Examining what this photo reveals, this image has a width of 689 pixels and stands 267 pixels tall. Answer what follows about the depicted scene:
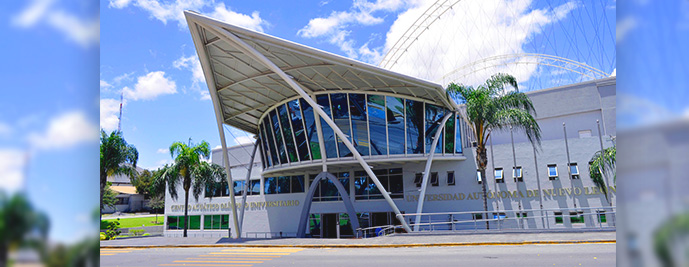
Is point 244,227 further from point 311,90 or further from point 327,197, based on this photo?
point 311,90

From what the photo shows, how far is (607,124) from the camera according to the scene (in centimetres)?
2998

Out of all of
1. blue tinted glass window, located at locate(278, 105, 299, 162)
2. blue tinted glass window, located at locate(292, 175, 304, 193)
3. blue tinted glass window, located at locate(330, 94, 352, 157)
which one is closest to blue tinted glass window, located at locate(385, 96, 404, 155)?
blue tinted glass window, located at locate(330, 94, 352, 157)

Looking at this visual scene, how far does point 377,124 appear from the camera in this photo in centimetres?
2912

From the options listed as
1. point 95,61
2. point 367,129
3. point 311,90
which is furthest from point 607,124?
point 95,61

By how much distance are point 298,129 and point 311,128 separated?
136cm

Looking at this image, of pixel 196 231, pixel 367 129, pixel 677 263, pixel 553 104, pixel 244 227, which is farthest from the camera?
pixel 196 231

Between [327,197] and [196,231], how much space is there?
17171mm

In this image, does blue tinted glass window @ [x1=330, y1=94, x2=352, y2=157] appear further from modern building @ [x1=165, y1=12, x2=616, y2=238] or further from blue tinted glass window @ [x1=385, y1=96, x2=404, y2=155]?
blue tinted glass window @ [x1=385, y1=96, x2=404, y2=155]

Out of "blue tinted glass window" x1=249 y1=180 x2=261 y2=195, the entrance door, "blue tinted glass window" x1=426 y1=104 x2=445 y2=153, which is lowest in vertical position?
the entrance door

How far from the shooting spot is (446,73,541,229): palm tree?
888 inches

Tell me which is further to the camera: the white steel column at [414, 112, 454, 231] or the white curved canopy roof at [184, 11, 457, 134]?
the white steel column at [414, 112, 454, 231]

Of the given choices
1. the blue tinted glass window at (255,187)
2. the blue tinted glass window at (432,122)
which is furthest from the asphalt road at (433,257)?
the blue tinted glass window at (255,187)

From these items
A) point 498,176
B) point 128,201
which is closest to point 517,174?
point 498,176

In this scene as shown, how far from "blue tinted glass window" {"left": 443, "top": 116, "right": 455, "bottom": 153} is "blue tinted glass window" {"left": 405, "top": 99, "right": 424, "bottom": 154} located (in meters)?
2.22
